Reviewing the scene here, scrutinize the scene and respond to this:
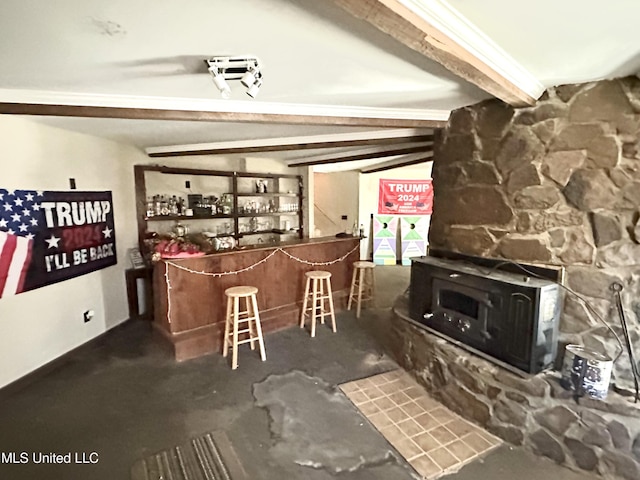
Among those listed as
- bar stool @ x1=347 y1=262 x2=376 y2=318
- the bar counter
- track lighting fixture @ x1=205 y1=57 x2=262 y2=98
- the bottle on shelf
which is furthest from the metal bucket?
the bottle on shelf

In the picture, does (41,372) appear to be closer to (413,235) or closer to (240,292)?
(240,292)

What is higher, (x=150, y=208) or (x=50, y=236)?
(x=150, y=208)

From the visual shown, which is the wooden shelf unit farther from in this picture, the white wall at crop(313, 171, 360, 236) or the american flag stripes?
the american flag stripes

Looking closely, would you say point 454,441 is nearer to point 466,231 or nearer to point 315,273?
point 466,231

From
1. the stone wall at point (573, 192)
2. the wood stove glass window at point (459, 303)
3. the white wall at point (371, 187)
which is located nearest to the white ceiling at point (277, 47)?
the stone wall at point (573, 192)

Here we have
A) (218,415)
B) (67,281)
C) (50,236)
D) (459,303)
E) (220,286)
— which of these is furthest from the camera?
(220,286)

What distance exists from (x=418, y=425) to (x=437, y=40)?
233 cm

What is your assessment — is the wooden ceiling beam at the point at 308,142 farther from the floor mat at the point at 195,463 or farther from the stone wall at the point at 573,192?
the floor mat at the point at 195,463

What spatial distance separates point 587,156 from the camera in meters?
2.12

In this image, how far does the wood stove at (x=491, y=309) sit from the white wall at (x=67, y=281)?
10.8 ft

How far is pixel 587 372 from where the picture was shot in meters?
1.97

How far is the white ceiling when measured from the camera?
1256 millimetres

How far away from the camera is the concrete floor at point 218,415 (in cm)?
203

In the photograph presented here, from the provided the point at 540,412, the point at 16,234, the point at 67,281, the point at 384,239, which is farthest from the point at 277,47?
the point at 384,239
